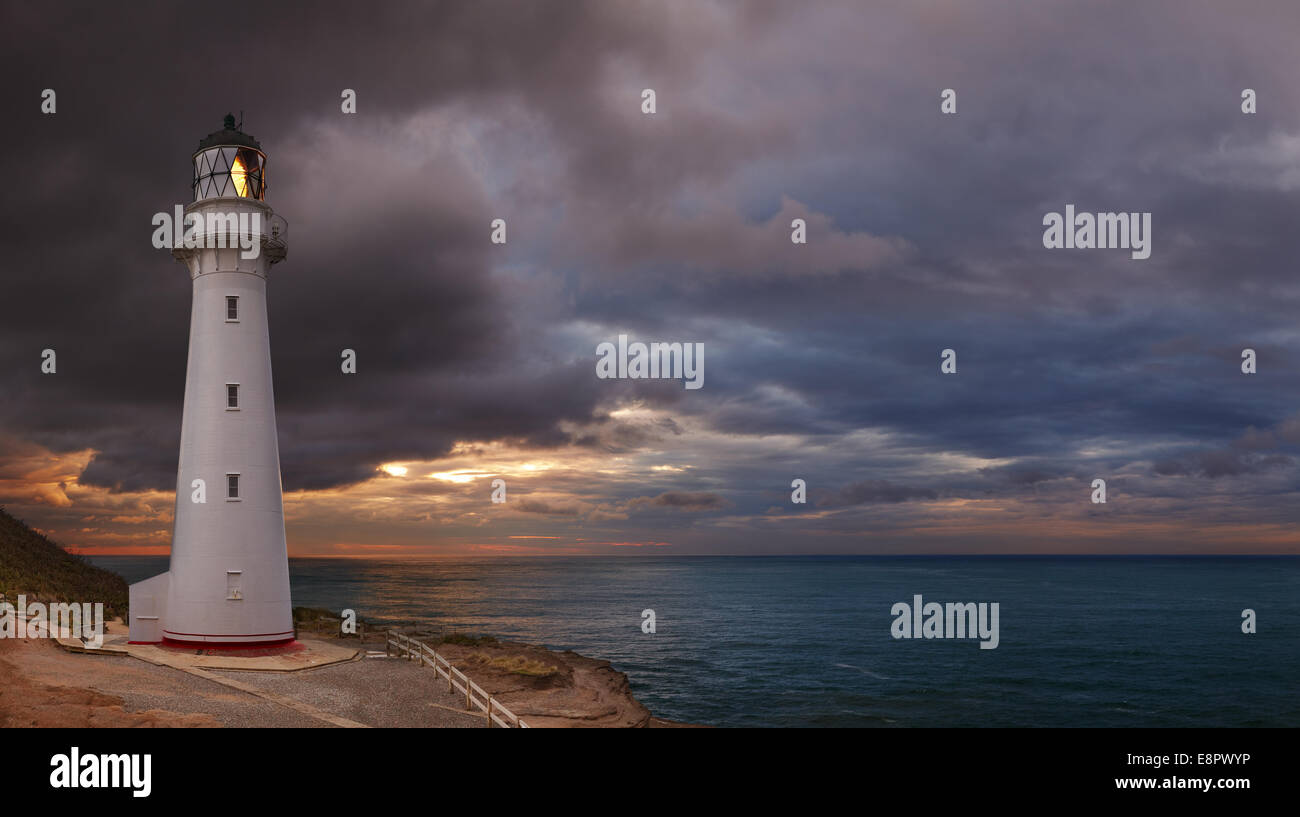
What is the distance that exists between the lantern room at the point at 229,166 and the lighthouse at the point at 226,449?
0.14 feet

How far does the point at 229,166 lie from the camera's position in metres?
27.6

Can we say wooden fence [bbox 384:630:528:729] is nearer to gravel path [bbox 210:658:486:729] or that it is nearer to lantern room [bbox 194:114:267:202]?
gravel path [bbox 210:658:486:729]

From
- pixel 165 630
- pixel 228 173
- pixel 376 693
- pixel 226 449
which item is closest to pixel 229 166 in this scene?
pixel 228 173

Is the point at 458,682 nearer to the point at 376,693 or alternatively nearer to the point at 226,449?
the point at 376,693

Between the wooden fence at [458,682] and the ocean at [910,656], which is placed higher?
the wooden fence at [458,682]

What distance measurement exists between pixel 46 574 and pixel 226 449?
1993 centimetres

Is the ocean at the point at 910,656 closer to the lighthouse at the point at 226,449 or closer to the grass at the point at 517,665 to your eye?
the grass at the point at 517,665

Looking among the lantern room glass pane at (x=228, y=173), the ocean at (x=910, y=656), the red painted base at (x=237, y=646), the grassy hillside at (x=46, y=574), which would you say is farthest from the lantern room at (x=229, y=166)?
the ocean at (x=910, y=656)

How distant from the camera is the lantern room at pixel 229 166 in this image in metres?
27.6
